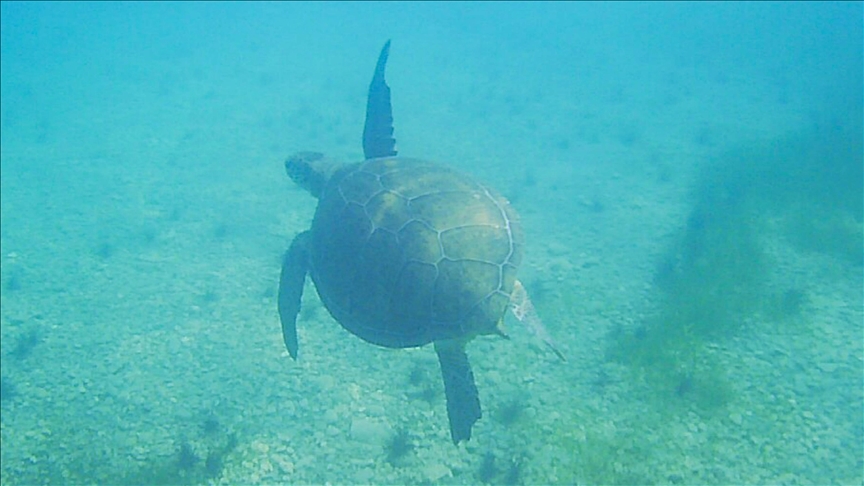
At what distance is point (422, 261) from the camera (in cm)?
394

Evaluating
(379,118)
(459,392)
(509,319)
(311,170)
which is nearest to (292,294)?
(311,170)

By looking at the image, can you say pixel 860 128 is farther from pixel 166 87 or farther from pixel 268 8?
pixel 268 8

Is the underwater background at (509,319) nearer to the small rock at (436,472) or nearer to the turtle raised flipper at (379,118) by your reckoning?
the small rock at (436,472)

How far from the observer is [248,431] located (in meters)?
6.06

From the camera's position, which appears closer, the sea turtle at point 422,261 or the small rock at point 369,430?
the sea turtle at point 422,261

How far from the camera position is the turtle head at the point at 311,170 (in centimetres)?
630

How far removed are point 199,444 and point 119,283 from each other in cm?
456

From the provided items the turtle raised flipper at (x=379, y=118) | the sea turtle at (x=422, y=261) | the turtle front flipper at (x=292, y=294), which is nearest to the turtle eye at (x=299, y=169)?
the turtle raised flipper at (x=379, y=118)

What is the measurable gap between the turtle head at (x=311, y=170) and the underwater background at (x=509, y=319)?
90.7 inches

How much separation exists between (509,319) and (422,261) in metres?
4.31

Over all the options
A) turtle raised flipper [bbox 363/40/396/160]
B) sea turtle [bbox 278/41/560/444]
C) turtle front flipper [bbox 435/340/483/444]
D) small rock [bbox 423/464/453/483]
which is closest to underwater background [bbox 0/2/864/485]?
small rock [bbox 423/464/453/483]

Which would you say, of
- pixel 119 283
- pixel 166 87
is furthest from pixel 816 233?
pixel 166 87

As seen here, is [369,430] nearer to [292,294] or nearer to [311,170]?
[292,294]

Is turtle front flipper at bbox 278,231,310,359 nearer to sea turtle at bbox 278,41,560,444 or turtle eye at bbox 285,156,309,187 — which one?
sea turtle at bbox 278,41,560,444
